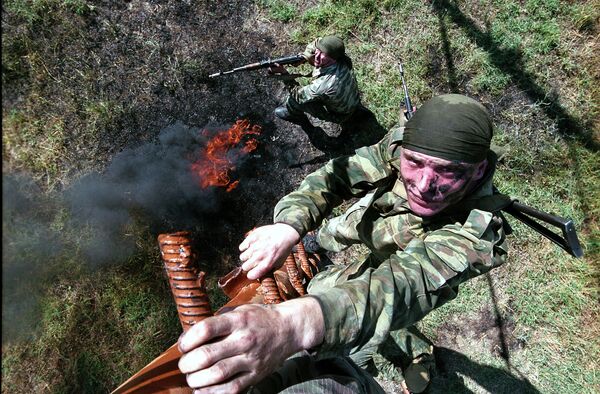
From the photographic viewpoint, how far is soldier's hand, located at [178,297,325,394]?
1.23 m

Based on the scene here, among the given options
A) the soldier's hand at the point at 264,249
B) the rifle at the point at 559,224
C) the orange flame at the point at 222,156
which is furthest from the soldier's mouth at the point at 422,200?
the orange flame at the point at 222,156

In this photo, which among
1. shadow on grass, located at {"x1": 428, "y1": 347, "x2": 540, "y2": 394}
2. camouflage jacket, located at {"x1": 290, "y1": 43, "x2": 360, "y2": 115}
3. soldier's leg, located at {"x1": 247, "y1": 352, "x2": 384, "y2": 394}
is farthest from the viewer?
shadow on grass, located at {"x1": 428, "y1": 347, "x2": 540, "y2": 394}

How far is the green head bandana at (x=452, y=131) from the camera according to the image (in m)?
2.12

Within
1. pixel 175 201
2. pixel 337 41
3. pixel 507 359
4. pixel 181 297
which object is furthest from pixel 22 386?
pixel 507 359

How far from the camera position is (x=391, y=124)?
4941mm

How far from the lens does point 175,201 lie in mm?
Result: 4297

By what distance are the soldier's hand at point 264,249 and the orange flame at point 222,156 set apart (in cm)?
231

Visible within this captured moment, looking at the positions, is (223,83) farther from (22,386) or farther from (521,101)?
(22,386)

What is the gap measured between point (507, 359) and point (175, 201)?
3808mm

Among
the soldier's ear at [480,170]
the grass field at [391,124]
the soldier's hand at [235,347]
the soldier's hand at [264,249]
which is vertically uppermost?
the soldier's hand at [235,347]

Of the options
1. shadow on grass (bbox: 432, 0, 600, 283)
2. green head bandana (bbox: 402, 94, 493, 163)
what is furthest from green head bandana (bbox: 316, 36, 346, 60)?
green head bandana (bbox: 402, 94, 493, 163)

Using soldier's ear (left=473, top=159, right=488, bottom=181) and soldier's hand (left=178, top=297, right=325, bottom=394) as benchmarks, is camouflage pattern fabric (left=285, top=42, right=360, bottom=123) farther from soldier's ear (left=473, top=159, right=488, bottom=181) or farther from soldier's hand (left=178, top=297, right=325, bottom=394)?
soldier's hand (left=178, top=297, right=325, bottom=394)

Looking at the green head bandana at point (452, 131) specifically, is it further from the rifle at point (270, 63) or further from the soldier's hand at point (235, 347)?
the rifle at point (270, 63)

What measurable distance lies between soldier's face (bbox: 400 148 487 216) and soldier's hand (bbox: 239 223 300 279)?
74cm
